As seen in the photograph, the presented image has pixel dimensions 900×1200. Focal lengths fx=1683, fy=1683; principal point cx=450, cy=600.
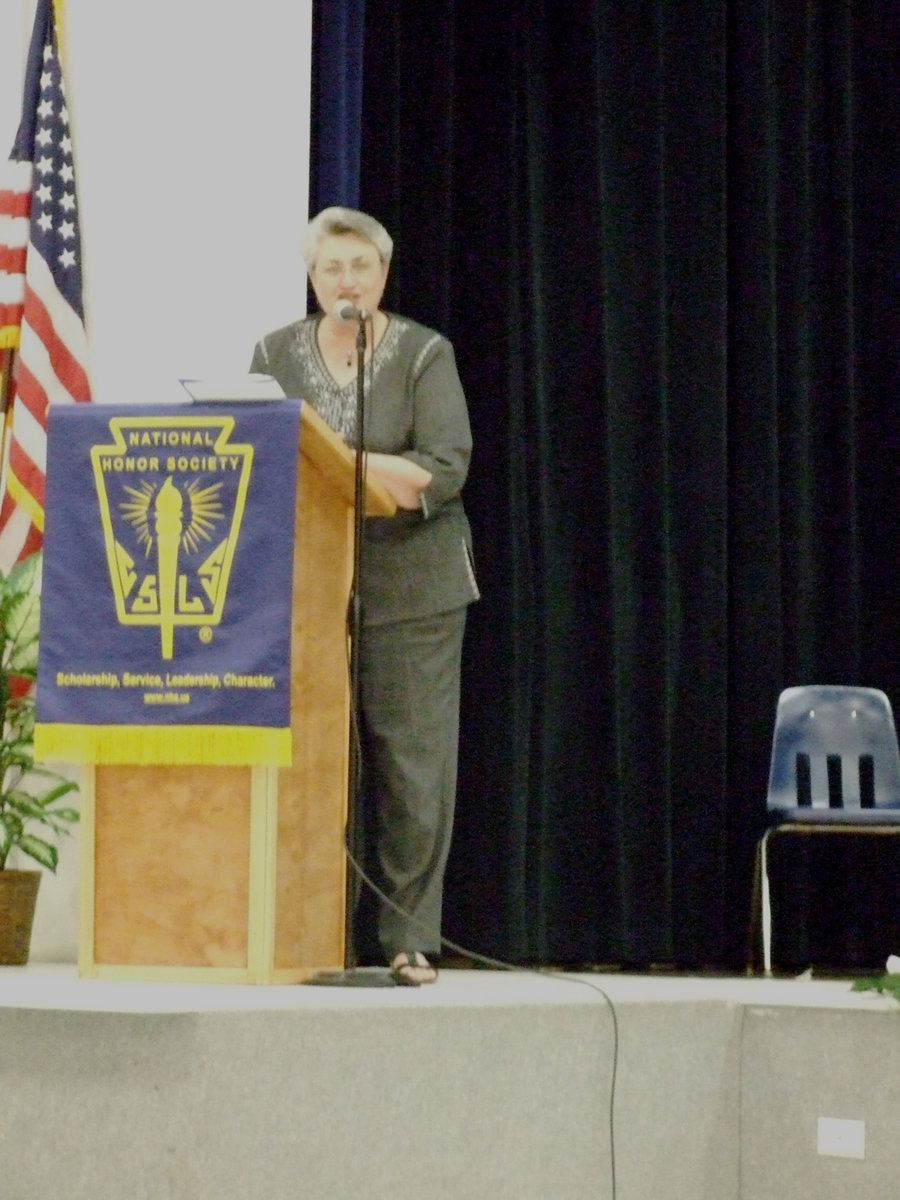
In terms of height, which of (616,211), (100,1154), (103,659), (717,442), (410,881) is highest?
(616,211)

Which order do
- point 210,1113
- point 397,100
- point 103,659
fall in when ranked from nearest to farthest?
point 210,1113 → point 103,659 → point 397,100

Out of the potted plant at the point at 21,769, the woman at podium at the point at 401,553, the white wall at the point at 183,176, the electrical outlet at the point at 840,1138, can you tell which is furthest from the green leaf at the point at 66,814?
the electrical outlet at the point at 840,1138

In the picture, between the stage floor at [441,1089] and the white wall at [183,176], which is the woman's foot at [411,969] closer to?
the stage floor at [441,1089]

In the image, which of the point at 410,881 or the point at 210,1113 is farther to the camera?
the point at 410,881

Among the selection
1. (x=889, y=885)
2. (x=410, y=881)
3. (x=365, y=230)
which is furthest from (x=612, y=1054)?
(x=889, y=885)

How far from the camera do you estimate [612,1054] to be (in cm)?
286

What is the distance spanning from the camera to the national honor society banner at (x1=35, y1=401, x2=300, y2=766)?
279cm

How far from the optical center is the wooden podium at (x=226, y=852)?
2.80 meters

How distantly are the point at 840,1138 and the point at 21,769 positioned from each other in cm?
209

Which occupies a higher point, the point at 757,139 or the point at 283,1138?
the point at 757,139

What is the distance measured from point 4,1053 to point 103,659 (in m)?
0.68

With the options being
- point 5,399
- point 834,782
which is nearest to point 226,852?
point 5,399

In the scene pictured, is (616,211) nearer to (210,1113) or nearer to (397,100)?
(397,100)

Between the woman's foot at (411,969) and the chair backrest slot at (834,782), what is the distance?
194 centimetres
